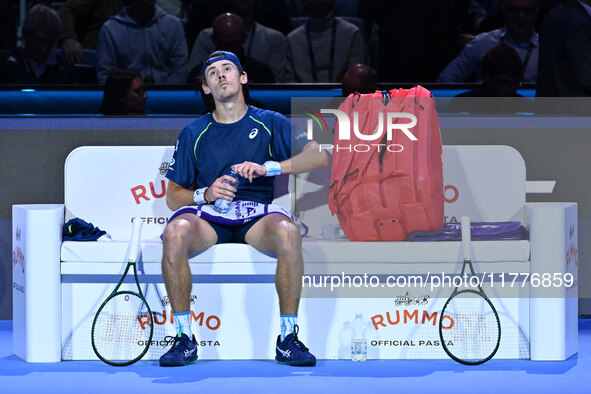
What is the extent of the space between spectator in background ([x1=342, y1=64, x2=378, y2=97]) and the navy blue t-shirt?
786 mm

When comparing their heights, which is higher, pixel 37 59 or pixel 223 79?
pixel 37 59

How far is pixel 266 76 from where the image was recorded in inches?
245

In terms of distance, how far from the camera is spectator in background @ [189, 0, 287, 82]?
628cm

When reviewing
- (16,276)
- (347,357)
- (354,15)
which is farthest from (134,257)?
(354,15)

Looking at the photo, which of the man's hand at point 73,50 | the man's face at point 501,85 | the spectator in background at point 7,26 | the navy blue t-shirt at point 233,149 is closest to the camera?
the navy blue t-shirt at point 233,149

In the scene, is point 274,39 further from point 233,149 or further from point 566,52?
point 233,149

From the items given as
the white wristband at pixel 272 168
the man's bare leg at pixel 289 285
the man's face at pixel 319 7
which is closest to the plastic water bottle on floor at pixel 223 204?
the white wristband at pixel 272 168

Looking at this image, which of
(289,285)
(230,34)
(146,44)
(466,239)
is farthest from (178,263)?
(146,44)

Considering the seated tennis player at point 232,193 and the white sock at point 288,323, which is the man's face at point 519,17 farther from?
the white sock at point 288,323

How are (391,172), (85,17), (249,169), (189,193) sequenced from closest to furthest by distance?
(249,169) < (391,172) < (189,193) < (85,17)

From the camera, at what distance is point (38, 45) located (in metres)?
6.17

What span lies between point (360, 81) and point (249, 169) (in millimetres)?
1212

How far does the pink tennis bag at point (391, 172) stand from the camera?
4312 mm

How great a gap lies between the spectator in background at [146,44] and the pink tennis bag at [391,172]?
2118 mm
